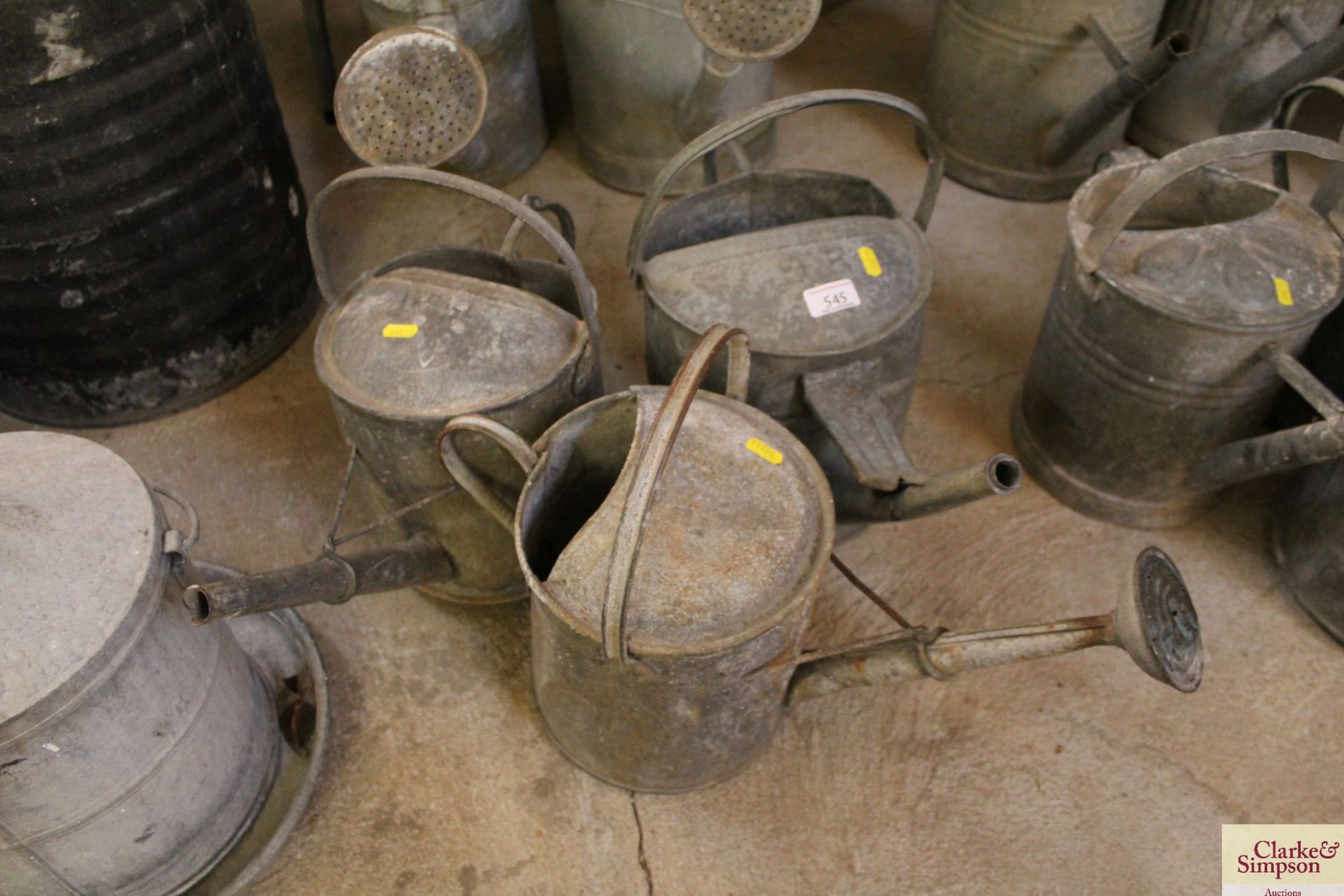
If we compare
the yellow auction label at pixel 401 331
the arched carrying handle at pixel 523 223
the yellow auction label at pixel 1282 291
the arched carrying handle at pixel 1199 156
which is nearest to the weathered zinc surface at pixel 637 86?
the arched carrying handle at pixel 523 223

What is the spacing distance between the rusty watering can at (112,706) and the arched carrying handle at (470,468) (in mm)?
446

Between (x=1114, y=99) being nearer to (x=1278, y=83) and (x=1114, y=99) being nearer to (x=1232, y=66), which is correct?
(x=1278, y=83)

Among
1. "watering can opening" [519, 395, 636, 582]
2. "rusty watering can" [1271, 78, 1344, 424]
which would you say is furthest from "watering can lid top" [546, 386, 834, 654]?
"rusty watering can" [1271, 78, 1344, 424]

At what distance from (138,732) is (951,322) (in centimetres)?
236

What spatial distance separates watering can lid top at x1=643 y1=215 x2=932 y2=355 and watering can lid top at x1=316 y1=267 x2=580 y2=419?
0.25m

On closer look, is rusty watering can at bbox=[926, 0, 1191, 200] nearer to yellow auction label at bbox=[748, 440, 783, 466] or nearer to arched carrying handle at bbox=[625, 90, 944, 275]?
arched carrying handle at bbox=[625, 90, 944, 275]

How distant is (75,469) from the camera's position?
161 cm

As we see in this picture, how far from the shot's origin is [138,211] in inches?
88.0

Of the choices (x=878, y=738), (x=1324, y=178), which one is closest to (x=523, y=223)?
(x=878, y=738)

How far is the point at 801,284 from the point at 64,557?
1393 millimetres

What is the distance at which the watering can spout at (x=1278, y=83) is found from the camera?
8.21 feet

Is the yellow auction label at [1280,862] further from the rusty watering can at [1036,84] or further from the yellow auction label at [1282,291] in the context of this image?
the rusty watering can at [1036,84]

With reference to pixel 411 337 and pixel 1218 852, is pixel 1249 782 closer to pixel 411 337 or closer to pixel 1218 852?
Answer: pixel 1218 852

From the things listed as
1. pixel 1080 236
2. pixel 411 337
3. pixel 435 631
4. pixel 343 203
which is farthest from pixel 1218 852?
pixel 343 203
